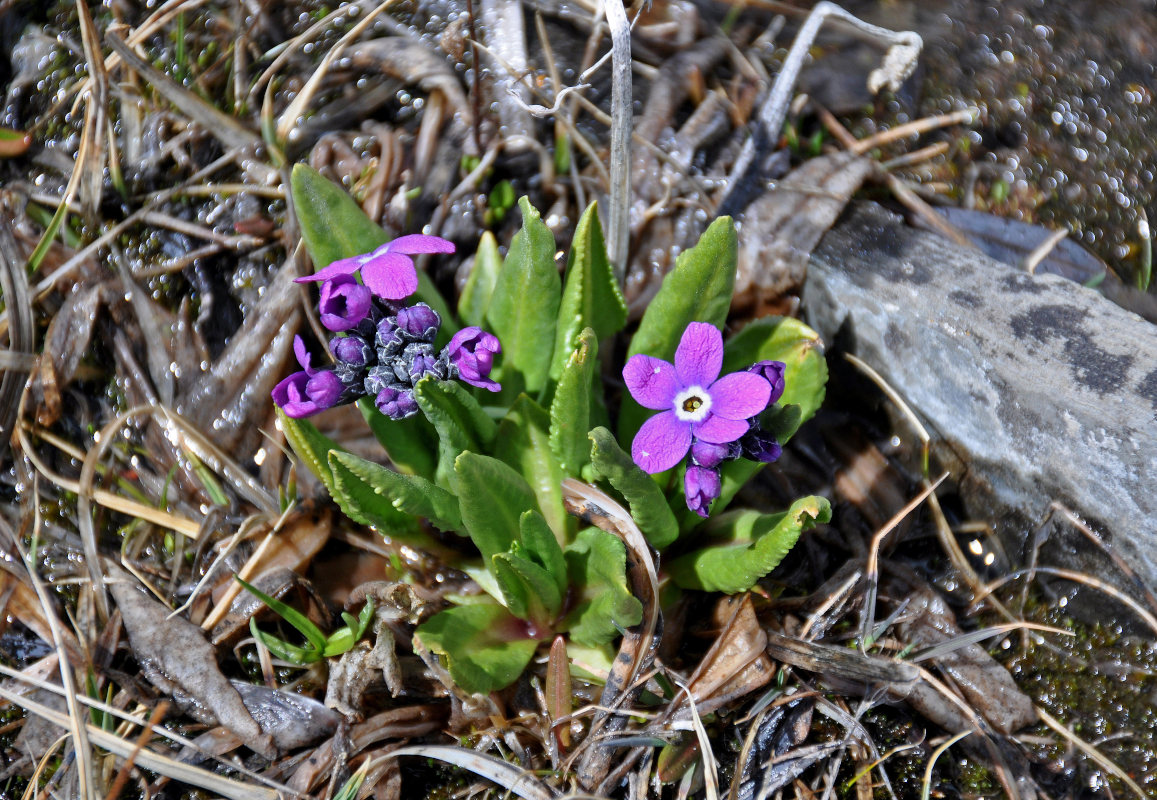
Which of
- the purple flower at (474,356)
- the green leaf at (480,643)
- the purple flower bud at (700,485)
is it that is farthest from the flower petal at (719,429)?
the green leaf at (480,643)

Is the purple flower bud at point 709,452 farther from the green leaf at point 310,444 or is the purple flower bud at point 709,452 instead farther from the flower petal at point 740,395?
the green leaf at point 310,444

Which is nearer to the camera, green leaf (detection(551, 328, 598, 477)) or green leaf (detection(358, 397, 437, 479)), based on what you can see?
green leaf (detection(551, 328, 598, 477))

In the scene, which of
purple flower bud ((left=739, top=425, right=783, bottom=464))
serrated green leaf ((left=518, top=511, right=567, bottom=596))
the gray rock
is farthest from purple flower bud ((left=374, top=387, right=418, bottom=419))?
the gray rock

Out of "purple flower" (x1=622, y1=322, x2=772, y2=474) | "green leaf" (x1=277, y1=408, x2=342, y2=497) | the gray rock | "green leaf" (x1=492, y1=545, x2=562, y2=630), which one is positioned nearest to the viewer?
"purple flower" (x1=622, y1=322, x2=772, y2=474)

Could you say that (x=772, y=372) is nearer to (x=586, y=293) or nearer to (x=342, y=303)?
(x=586, y=293)

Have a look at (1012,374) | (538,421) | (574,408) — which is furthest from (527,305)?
(1012,374)

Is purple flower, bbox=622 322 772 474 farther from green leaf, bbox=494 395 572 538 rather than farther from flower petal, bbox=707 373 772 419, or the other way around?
green leaf, bbox=494 395 572 538

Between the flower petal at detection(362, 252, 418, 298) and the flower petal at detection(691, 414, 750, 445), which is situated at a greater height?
the flower petal at detection(362, 252, 418, 298)
